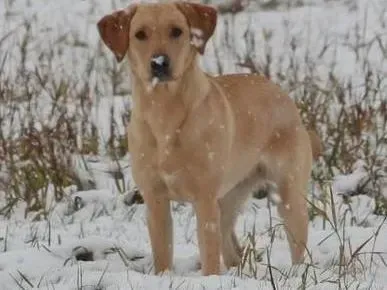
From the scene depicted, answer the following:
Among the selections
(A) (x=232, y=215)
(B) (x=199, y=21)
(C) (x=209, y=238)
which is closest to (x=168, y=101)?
(B) (x=199, y=21)

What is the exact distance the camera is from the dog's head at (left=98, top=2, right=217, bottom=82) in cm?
489

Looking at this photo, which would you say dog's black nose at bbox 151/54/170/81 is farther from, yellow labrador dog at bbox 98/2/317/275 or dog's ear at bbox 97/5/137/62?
dog's ear at bbox 97/5/137/62

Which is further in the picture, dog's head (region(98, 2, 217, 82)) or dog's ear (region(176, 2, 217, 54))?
dog's ear (region(176, 2, 217, 54))

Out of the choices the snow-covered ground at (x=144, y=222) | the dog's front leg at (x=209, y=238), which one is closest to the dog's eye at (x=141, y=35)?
the dog's front leg at (x=209, y=238)

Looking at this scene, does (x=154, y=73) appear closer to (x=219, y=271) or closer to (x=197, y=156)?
(x=197, y=156)

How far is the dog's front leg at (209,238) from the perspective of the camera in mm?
5113

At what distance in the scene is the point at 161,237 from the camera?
5.29 meters

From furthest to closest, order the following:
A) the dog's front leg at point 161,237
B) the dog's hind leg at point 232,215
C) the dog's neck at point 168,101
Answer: the dog's hind leg at point 232,215, the dog's front leg at point 161,237, the dog's neck at point 168,101

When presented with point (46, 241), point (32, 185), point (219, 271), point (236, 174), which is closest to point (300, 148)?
point (236, 174)

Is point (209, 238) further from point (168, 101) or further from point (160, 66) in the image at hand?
point (160, 66)

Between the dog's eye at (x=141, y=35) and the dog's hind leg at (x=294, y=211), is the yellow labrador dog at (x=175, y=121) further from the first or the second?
the dog's hind leg at (x=294, y=211)

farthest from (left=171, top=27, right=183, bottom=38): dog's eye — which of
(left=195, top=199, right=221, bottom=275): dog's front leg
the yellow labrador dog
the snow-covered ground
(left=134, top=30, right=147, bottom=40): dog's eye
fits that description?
the snow-covered ground

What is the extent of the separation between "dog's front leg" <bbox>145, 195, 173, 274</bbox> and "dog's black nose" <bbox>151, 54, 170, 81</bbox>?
2.19 ft

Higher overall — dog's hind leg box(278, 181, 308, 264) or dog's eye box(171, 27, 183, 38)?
dog's eye box(171, 27, 183, 38)
